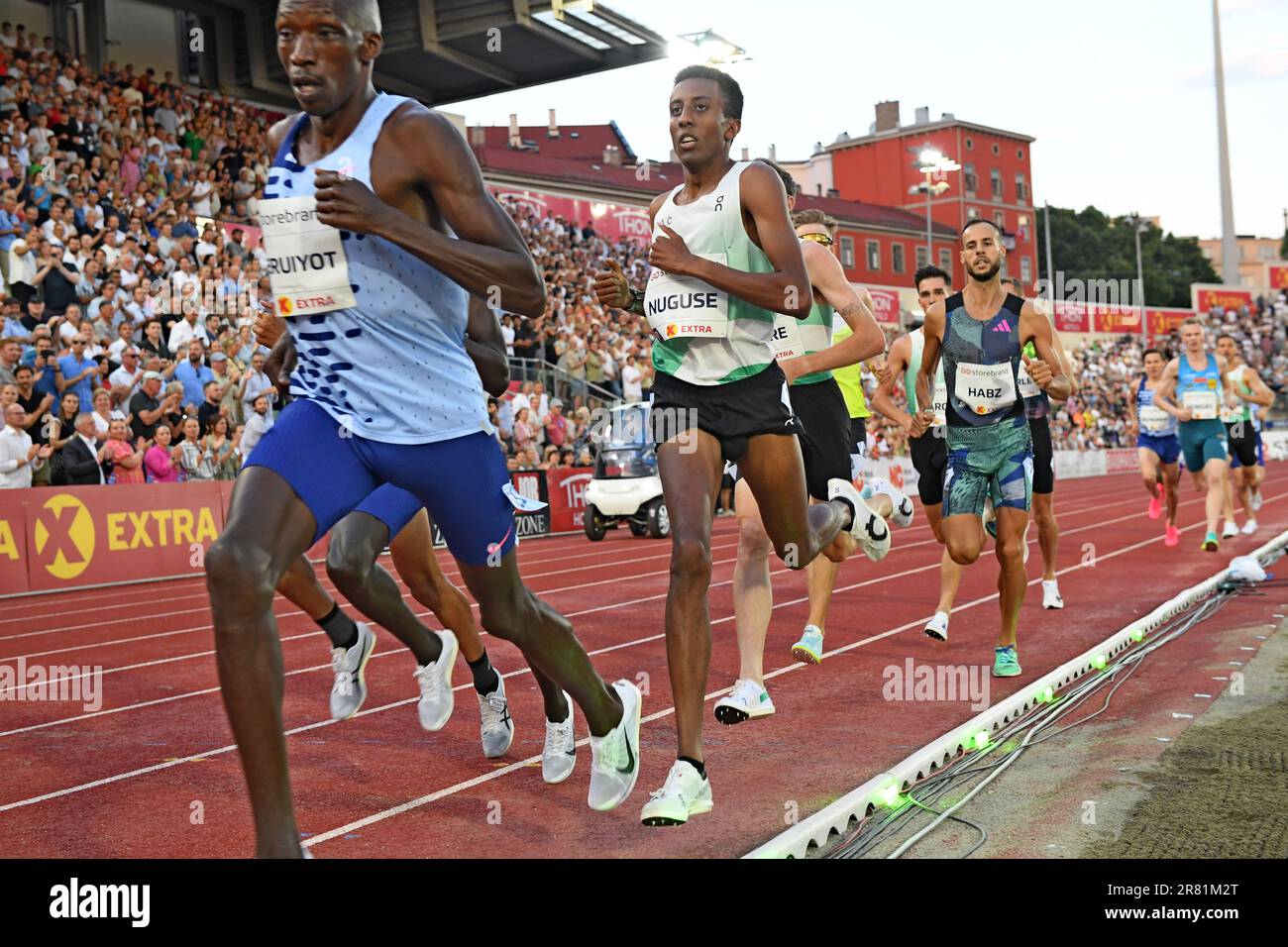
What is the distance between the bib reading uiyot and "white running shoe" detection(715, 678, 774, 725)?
2667mm

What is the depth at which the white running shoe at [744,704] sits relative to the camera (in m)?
5.75

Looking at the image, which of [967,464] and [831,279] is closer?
[831,279]

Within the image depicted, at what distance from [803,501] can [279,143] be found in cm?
233

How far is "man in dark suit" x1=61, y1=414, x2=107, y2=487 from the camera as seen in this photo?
14.7m

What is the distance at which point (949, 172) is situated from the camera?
88375mm

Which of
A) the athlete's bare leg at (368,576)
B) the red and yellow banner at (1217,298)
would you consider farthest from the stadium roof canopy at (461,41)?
the red and yellow banner at (1217,298)

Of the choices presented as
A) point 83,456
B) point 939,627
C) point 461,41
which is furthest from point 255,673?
point 461,41

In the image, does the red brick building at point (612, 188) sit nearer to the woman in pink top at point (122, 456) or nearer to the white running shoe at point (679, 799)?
the woman in pink top at point (122, 456)

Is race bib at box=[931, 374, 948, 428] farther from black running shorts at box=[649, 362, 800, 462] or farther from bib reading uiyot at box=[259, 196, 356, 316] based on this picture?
bib reading uiyot at box=[259, 196, 356, 316]

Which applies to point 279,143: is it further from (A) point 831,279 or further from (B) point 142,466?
(B) point 142,466

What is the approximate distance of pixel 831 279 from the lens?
6852 millimetres

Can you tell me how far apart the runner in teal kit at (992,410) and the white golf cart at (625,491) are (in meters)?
11.8
